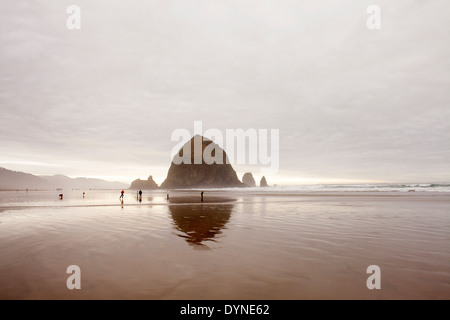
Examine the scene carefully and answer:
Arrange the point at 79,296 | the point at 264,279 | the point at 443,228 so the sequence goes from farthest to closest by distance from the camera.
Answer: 1. the point at 443,228
2. the point at 264,279
3. the point at 79,296

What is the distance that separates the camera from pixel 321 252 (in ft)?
28.6

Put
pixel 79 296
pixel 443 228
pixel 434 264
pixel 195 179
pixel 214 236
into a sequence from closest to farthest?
pixel 79 296, pixel 434 264, pixel 214 236, pixel 443 228, pixel 195 179

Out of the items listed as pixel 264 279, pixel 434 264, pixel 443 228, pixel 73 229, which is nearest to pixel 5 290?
pixel 264 279

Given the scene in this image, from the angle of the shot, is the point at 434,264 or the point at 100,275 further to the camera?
the point at 434,264

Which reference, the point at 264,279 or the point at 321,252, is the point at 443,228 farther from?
the point at 264,279

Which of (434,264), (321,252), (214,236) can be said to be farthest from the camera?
(214,236)

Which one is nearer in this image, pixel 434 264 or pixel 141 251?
pixel 434 264

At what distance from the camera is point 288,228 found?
13812 millimetres
